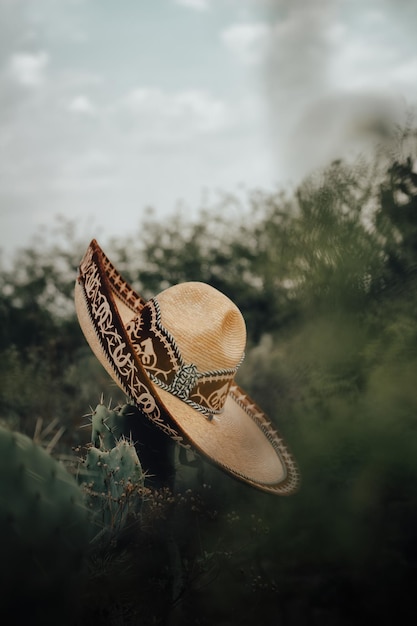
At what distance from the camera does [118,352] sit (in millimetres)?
2611

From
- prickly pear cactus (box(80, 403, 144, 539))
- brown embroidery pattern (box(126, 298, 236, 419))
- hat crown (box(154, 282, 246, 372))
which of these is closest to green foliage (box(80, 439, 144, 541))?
prickly pear cactus (box(80, 403, 144, 539))

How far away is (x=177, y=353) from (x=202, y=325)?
0.19m

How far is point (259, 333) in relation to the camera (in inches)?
380

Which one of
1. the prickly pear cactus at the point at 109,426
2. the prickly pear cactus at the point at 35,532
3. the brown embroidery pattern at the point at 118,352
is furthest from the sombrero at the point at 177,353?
the prickly pear cactus at the point at 35,532

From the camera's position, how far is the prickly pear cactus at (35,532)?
2072 mm

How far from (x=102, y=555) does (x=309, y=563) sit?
1.25m

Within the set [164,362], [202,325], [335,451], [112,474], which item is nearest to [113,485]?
[112,474]

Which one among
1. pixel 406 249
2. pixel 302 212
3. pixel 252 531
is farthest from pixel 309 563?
pixel 302 212

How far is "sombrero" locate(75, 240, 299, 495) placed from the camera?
2611mm

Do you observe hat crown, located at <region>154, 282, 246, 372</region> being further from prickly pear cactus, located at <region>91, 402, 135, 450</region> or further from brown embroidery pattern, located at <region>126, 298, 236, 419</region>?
prickly pear cactus, located at <region>91, 402, 135, 450</region>

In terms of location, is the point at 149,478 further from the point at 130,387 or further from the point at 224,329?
the point at 224,329

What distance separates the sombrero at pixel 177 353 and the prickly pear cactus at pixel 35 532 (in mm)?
539

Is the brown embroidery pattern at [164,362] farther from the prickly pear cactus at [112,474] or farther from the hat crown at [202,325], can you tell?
the prickly pear cactus at [112,474]

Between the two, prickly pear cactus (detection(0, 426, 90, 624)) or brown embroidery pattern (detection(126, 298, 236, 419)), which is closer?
prickly pear cactus (detection(0, 426, 90, 624))
